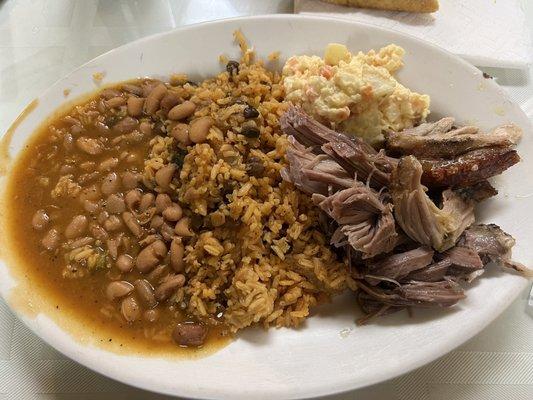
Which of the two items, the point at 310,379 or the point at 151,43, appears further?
the point at 151,43

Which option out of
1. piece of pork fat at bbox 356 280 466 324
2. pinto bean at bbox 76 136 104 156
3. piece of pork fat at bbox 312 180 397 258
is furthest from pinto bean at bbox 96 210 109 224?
piece of pork fat at bbox 356 280 466 324

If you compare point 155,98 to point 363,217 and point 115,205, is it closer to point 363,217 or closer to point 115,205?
point 115,205

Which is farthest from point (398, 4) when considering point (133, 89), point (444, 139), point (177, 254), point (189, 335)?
point (189, 335)

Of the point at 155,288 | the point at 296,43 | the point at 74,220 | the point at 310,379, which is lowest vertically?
the point at 310,379

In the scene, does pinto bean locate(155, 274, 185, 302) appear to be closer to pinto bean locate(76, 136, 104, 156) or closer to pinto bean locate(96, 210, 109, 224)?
pinto bean locate(96, 210, 109, 224)

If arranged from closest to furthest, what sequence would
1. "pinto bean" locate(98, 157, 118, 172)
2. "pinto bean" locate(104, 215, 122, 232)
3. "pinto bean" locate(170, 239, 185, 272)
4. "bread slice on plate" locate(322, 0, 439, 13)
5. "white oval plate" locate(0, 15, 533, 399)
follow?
"white oval plate" locate(0, 15, 533, 399)
"pinto bean" locate(170, 239, 185, 272)
"pinto bean" locate(104, 215, 122, 232)
"pinto bean" locate(98, 157, 118, 172)
"bread slice on plate" locate(322, 0, 439, 13)

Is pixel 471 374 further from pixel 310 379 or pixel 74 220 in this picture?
pixel 74 220

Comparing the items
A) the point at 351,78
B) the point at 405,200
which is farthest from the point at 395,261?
the point at 351,78
